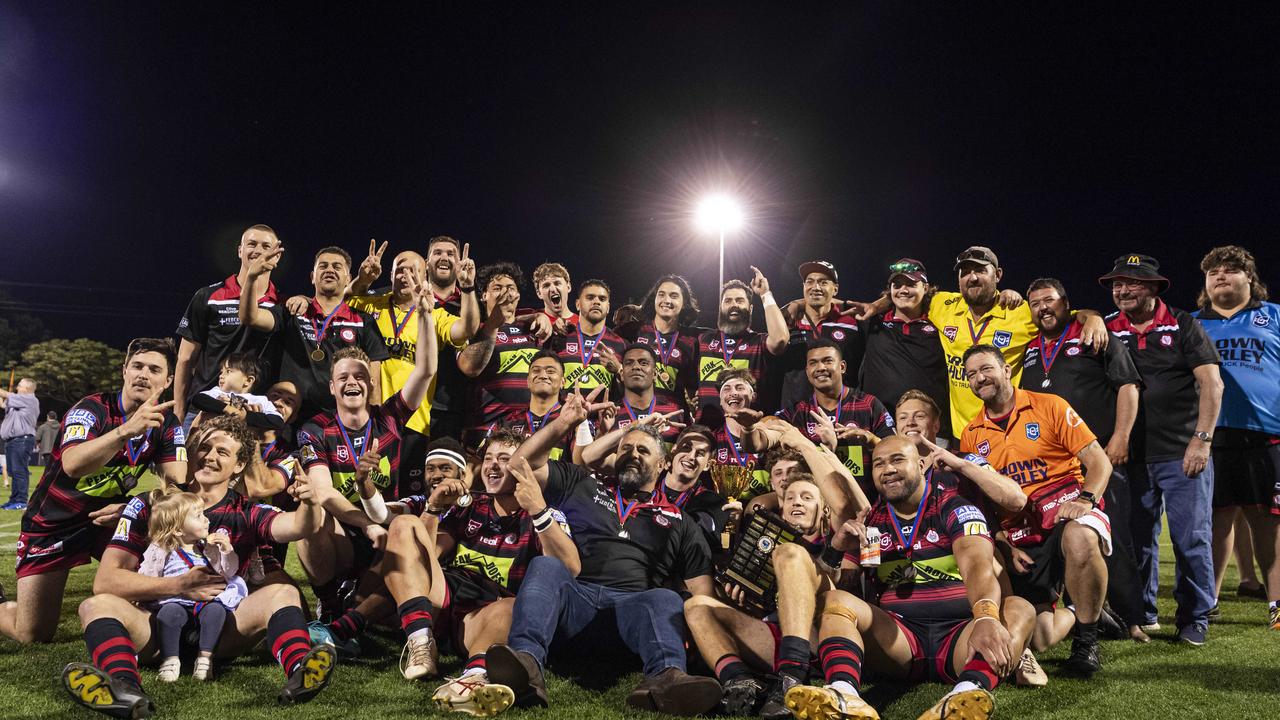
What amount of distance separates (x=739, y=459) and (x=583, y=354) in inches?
65.2

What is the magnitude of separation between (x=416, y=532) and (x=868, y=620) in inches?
103

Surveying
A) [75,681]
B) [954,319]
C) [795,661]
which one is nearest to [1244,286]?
[954,319]

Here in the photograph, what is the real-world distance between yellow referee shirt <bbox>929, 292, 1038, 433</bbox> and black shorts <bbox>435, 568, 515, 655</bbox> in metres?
3.86

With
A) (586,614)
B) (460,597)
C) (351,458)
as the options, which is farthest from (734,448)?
(351,458)

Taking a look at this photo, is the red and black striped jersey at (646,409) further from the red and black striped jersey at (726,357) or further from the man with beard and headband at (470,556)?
the man with beard and headband at (470,556)

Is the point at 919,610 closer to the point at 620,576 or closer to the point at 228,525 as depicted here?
the point at 620,576

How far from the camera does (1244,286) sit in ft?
20.7

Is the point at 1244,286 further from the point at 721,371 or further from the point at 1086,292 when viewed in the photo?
the point at 1086,292

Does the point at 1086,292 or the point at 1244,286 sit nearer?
the point at 1244,286

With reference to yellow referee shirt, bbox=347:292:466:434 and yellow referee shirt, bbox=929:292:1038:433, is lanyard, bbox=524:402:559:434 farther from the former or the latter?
yellow referee shirt, bbox=929:292:1038:433

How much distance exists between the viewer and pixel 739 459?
19.7 ft

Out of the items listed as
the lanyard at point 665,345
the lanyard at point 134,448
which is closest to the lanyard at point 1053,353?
the lanyard at point 665,345

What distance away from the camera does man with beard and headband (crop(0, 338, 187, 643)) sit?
5062 millimetres

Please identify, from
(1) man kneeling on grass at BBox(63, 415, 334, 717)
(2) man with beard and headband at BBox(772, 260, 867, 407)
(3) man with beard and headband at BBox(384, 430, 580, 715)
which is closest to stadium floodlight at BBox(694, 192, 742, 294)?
(2) man with beard and headband at BBox(772, 260, 867, 407)
